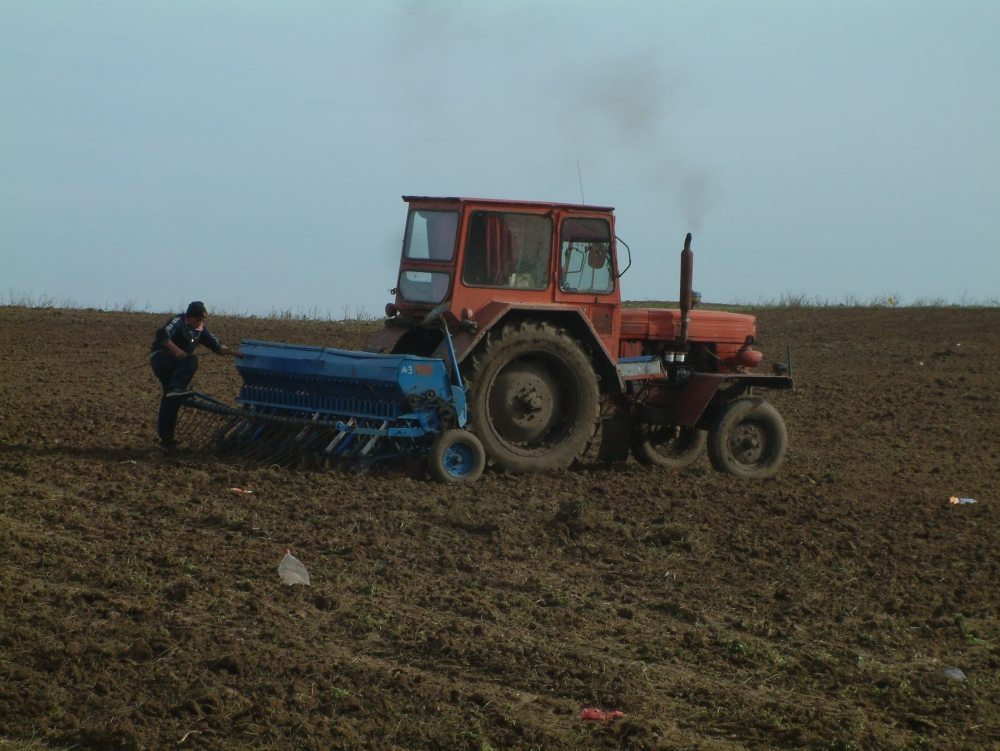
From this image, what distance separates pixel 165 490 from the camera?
9.02 m

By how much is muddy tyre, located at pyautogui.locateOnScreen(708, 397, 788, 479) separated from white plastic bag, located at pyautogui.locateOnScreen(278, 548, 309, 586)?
4.44 metres

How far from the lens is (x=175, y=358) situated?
1056 cm

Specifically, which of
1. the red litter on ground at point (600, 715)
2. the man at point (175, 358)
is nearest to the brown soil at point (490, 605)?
the red litter on ground at point (600, 715)

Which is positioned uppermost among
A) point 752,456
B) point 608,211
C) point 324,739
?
point 608,211

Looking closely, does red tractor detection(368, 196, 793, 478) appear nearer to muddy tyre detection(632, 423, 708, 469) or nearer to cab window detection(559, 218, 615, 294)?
cab window detection(559, 218, 615, 294)

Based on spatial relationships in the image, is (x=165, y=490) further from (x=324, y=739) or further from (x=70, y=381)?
(x=70, y=381)

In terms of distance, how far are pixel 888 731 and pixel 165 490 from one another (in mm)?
5490

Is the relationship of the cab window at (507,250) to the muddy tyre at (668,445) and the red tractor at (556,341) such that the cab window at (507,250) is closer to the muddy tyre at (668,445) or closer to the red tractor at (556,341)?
the red tractor at (556,341)

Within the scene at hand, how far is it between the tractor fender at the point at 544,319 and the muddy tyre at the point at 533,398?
0.10 meters

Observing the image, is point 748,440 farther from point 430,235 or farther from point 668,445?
point 430,235

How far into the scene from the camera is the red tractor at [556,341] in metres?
9.84

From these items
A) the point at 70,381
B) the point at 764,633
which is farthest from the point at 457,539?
the point at 70,381

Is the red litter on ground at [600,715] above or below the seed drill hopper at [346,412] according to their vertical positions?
below

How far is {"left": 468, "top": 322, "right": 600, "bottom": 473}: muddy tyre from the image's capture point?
9.84 metres
